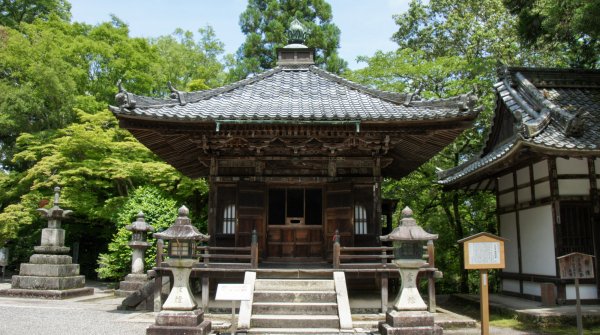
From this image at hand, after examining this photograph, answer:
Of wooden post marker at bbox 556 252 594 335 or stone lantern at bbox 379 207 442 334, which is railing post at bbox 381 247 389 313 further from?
wooden post marker at bbox 556 252 594 335

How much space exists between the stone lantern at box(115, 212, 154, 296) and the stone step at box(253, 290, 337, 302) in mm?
8277

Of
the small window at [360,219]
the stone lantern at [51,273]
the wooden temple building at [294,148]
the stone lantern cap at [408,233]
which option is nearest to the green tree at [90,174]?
the stone lantern at [51,273]

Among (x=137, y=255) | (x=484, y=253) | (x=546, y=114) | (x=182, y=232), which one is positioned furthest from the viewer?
(x=137, y=255)

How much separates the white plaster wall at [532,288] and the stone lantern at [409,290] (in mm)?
5734

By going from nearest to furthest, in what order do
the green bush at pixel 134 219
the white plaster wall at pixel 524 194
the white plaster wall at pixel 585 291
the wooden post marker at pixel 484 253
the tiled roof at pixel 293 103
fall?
the wooden post marker at pixel 484 253 → the tiled roof at pixel 293 103 → the white plaster wall at pixel 585 291 → the white plaster wall at pixel 524 194 → the green bush at pixel 134 219

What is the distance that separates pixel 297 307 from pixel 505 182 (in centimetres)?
942

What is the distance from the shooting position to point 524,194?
550 inches

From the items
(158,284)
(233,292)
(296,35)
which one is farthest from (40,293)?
(296,35)

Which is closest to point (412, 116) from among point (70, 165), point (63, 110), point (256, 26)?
point (70, 165)

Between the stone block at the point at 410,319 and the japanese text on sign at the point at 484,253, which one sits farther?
the stone block at the point at 410,319

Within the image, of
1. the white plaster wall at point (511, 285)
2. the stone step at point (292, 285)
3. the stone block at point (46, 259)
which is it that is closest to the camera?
the stone step at point (292, 285)

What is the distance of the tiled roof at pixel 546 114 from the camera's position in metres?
10.8

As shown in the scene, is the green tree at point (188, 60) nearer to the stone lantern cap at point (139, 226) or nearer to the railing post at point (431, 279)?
the stone lantern cap at point (139, 226)

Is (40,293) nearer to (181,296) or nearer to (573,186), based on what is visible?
(181,296)
